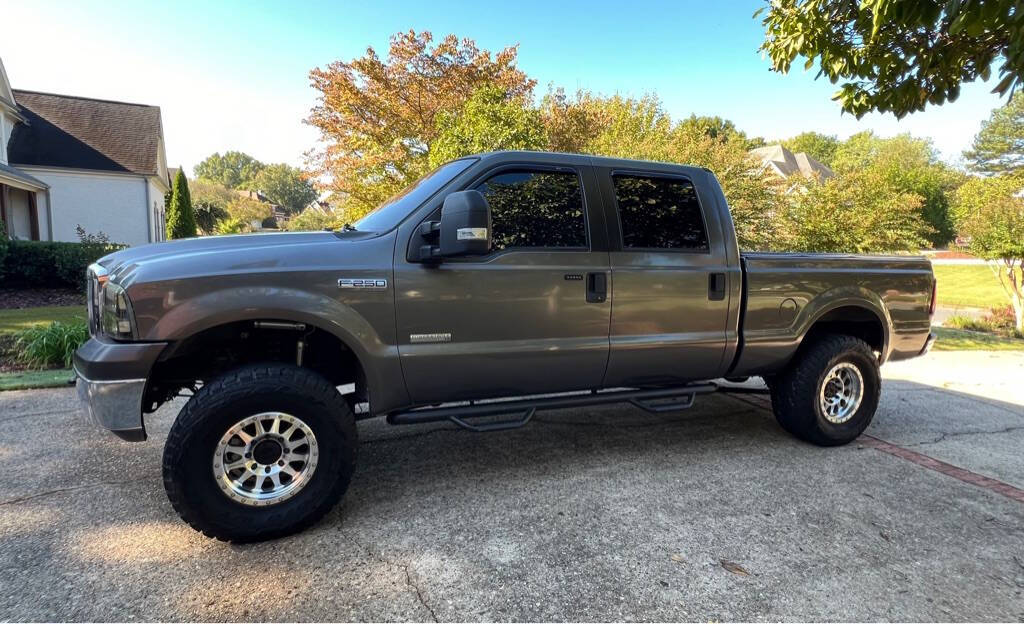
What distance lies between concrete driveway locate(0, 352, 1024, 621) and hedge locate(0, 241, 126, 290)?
10.2 metres

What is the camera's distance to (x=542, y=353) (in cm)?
341

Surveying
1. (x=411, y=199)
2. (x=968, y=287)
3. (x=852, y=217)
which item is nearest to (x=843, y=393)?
(x=411, y=199)

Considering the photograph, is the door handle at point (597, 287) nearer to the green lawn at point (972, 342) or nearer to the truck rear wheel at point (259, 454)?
the truck rear wheel at point (259, 454)

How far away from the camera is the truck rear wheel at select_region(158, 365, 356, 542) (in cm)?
266

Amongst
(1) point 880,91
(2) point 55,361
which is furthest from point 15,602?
(1) point 880,91

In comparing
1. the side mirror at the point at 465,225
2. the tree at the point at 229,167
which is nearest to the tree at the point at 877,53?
the side mirror at the point at 465,225

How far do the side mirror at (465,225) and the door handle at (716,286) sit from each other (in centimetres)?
177

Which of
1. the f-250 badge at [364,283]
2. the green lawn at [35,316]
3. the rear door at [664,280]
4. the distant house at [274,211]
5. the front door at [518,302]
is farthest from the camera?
the distant house at [274,211]

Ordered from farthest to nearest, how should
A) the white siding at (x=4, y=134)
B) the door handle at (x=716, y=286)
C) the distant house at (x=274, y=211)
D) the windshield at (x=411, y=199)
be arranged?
the distant house at (x=274, y=211)
the white siding at (x=4, y=134)
the door handle at (x=716, y=286)
the windshield at (x=411, y=199)

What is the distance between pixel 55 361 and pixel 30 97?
23.8m

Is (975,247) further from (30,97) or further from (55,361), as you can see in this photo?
(30,97)

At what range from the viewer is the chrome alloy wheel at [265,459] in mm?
2766

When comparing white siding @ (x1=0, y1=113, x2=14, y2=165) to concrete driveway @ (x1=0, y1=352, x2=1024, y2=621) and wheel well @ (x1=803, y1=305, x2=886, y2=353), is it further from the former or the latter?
wheel well @ (x1=803, y1=305, x2=886, y2=353)

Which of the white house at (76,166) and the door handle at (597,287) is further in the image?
the white house at (76,166)
